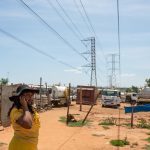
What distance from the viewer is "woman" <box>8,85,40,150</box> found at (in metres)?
4.73

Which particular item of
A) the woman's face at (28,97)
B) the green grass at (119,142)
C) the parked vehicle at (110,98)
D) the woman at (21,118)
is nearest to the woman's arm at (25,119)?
the woman at (21,118)

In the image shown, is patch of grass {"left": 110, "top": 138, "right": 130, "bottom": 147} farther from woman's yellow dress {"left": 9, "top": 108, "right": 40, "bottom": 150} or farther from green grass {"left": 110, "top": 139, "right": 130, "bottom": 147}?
woman's yellow dress {"left": 9, "top": 108, "right": 40, "bottom": 150}

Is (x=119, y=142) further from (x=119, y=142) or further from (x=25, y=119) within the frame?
(x=25, y=119)

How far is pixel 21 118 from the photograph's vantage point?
4.64 meters

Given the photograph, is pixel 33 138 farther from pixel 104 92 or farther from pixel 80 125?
pixel 104 92

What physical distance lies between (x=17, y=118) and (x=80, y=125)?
17.8 m

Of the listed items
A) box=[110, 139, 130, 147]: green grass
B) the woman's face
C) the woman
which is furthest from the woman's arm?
box=[110, 139, 130, 147]: green grass

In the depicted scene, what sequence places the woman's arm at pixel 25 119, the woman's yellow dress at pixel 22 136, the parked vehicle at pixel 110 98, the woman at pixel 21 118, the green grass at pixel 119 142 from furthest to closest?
the parked vehicle at pixel 110 98
the green grass at pixel 119 142
the woman's yellow dress at pixel 22 136
the woman at pixel 21 118
the woman's arm at pixel 25 119

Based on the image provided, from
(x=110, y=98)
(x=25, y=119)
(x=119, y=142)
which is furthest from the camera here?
(x=110, y=98)

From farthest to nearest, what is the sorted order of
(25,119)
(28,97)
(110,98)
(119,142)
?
(110,98) < (119,142) < (28,97) < (25,119)

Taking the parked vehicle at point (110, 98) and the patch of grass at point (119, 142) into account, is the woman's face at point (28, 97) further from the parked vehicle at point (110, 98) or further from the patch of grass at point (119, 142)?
the parked vehicle at point (110, 98)

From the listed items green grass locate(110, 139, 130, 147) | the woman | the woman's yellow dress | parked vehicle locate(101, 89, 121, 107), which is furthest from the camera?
parked vehicle locate(101, 89, 121, 107)

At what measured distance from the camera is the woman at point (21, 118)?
186 inches

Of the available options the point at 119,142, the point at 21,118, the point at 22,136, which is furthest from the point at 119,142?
the point at 21,118
